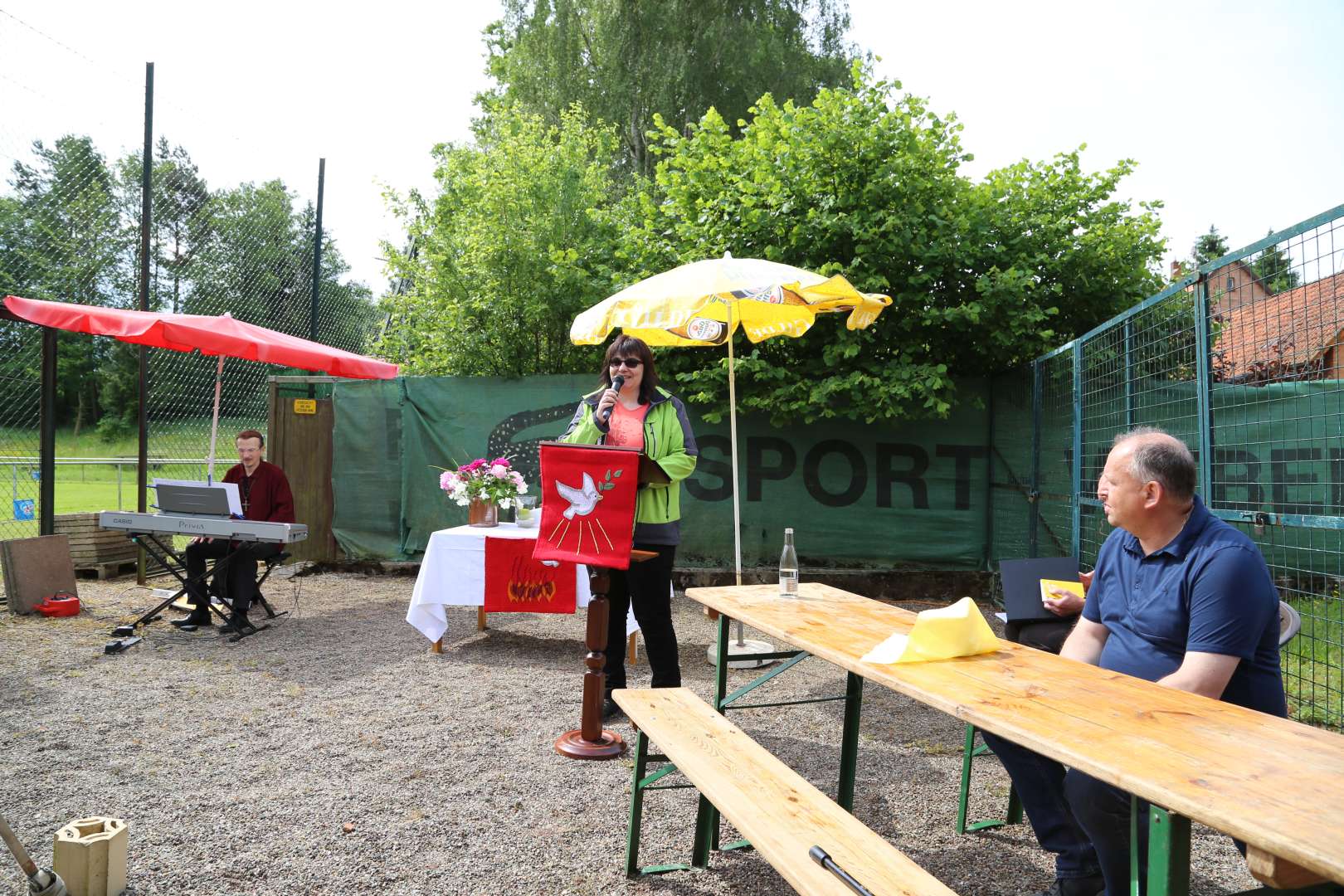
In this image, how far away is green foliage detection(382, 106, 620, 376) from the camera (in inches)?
356

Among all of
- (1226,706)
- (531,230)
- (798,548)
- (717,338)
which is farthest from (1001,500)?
(1226,706)

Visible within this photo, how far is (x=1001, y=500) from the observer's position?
791cm

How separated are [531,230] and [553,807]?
7.02m

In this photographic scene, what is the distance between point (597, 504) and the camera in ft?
12.7

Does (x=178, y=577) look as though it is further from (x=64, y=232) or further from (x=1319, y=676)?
(x=1319, y=676)

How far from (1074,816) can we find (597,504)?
2.23 m

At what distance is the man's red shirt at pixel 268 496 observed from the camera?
655 centimetres

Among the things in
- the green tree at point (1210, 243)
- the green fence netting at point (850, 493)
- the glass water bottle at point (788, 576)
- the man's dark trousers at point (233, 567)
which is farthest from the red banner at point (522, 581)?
the green tree at point (1210, 243)

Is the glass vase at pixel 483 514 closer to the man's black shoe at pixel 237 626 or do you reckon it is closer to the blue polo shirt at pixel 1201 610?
the man's black shoe at pixel 237 626

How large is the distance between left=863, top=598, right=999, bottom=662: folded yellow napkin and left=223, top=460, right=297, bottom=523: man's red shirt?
17.8 ft

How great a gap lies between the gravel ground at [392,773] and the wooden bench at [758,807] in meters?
0.48

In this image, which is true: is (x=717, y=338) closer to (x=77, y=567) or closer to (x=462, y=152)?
(x=77, y=567)

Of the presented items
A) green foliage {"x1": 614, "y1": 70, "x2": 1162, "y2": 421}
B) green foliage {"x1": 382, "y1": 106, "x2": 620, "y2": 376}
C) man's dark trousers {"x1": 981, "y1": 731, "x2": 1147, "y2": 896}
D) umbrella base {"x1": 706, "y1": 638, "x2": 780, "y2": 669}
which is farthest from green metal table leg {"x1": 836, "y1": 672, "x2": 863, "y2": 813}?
green foliage {"x1": 382, "y1": 106, "x2": 620, "y2": 376}

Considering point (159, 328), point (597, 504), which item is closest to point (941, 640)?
point (597, 504)
